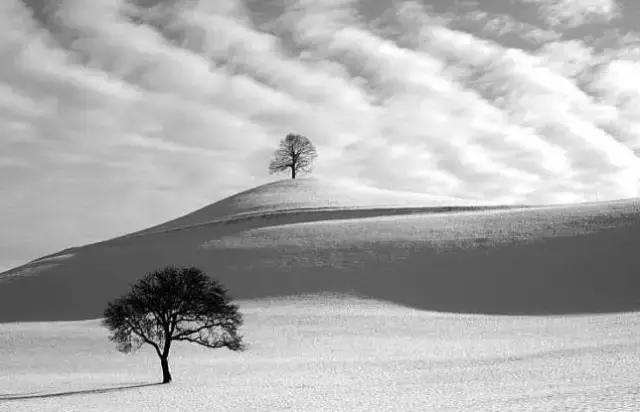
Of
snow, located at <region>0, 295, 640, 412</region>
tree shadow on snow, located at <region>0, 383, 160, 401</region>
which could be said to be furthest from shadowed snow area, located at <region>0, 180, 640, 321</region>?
tree shadow on snow, located at <region>0, 383, 160, 401</region>

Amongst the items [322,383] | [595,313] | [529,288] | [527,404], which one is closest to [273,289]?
[529,288]

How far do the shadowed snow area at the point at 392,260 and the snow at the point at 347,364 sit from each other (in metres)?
3.96

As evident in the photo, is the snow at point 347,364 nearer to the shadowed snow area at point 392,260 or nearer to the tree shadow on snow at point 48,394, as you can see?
the tree shadow on snow at point 48,394

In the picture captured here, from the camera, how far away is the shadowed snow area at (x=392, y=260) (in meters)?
45.0

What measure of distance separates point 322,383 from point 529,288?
26.3m

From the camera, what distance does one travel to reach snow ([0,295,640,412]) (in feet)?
60.1

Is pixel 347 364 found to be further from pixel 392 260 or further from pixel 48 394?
pixel 392 260

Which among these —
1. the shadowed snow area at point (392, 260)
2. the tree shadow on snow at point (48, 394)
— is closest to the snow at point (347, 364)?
the tree shadow on snow at point (48, 394)

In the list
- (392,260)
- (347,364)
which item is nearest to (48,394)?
(347,364)

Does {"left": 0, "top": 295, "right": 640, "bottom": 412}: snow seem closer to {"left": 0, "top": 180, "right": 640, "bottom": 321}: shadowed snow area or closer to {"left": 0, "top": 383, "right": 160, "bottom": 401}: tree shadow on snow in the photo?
{"left": 0, "top": 383, "right": 160, "bottom": 401}: tree shadow on snow

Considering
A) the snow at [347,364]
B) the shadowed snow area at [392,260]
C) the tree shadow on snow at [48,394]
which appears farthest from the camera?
the shadowed snow area at [392,260]

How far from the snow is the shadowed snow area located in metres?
3.96

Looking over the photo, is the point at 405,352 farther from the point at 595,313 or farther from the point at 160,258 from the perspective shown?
the point at 160,258

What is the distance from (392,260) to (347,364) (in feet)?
82.2
